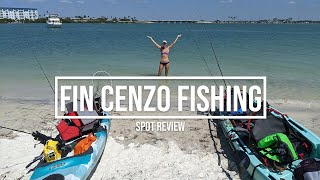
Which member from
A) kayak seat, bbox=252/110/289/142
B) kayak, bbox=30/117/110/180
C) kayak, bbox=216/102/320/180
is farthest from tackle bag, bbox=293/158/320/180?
kayak, bbox=30/117/110/180

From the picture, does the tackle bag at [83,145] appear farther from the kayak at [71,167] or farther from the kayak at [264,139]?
the kayak at [264,139]

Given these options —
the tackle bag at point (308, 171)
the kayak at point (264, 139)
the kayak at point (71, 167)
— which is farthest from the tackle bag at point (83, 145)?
the tackle bag at point (308, 171)

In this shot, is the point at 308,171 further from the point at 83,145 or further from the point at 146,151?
the point at 83,145

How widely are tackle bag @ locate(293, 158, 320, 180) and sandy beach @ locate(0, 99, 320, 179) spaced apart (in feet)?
4.45

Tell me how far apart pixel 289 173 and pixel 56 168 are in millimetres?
3874

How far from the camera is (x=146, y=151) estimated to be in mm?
6566

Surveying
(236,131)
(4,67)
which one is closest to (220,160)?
(236,131)

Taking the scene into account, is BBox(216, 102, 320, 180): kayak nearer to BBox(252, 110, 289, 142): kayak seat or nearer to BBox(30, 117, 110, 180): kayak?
BBox(252, 110, 289, 142): kayak seat

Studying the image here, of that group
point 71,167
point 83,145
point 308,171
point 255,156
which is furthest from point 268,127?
point 71,167

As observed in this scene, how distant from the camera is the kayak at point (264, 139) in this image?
16.6 feet

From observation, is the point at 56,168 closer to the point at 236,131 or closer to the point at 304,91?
the point at 236,131

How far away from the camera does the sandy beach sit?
5.81 metres

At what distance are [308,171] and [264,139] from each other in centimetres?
126

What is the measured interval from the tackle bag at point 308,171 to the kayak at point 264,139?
0.36 m
